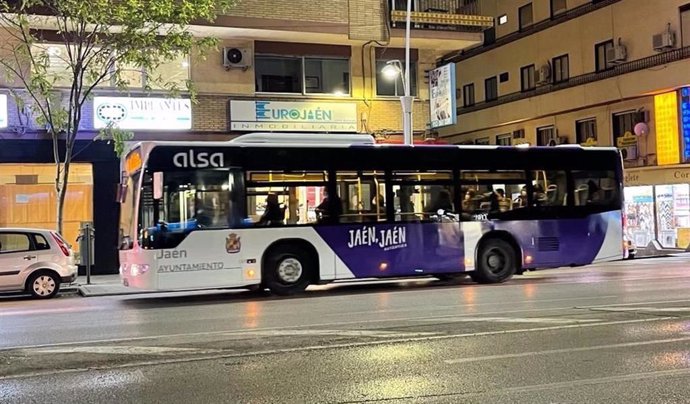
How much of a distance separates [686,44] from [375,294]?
18964 mm

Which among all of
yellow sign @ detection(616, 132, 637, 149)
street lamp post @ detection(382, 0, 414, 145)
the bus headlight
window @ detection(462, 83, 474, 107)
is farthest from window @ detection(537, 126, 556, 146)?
the bus headlight

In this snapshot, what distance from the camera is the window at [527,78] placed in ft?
118

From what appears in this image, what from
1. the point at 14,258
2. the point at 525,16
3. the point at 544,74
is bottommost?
the point at 14,258

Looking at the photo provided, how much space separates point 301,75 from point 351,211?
30.6ft

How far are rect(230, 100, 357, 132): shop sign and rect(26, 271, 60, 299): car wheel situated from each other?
26.4 ft

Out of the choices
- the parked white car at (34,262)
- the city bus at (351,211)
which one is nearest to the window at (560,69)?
the city bus at (351,211)

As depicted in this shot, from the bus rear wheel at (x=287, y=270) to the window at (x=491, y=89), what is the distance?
89.2 ft

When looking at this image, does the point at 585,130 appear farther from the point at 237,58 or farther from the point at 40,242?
the point at 40,242

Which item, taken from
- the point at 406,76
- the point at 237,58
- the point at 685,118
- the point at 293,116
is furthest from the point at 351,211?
the point at 685,118

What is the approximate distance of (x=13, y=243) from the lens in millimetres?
14711

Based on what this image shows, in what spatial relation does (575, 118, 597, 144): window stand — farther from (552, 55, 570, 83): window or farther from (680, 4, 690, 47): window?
(680, 4, 690, 47): window

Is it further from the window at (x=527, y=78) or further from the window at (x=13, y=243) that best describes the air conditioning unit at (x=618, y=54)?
the window at (x=13, y=243)

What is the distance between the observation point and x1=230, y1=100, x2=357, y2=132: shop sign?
70.9 feet

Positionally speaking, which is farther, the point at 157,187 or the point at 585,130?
the point at 585,130
